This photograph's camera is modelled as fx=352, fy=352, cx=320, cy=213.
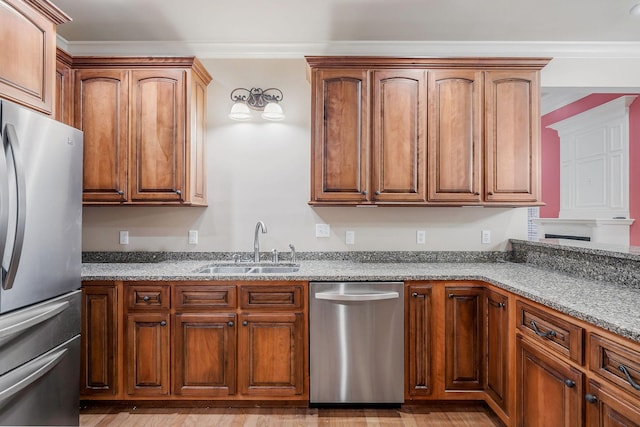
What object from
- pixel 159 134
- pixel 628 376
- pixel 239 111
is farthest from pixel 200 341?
pixel 628 376

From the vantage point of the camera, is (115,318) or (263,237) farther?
(263,237)

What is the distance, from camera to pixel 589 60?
299 cm

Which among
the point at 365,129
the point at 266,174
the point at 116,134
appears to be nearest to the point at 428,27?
the point at 365,129

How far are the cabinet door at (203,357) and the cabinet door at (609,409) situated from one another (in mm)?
1876

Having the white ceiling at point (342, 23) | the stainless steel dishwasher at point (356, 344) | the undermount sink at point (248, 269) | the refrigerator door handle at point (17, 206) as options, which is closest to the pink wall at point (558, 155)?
the white ceiling at point (342, 23)

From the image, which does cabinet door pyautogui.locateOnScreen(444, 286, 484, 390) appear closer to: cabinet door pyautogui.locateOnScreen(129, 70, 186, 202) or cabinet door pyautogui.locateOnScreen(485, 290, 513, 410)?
cabinet door pyautogui.locateOnScreen(485, 290, 513, 410)

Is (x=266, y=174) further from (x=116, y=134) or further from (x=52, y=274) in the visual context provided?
(x=52, y=274)

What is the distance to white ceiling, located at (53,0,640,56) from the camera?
2.43m

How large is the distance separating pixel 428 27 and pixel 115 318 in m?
3.06

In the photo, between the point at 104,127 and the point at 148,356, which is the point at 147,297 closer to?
the point at 148,356

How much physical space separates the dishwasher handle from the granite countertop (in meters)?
0.10

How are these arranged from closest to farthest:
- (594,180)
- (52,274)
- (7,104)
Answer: (7,104), (52,274), (594,180)

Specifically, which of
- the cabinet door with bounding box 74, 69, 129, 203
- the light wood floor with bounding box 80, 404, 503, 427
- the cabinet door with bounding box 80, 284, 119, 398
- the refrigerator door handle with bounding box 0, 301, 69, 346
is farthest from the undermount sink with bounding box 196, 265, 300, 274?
the refrigerator door handle with bounding box 0, 301, 69, 346

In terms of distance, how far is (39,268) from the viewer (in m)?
1.64
